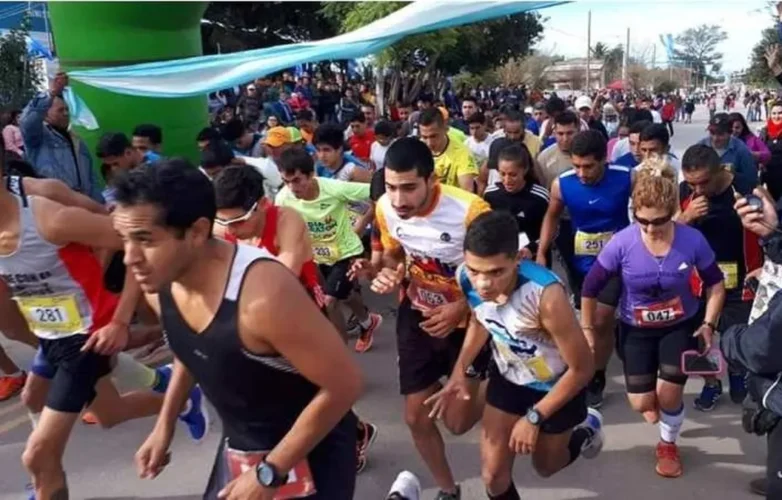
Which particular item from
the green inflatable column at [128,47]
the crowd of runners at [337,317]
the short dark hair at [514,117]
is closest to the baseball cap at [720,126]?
the crowd of runners at [337,317]

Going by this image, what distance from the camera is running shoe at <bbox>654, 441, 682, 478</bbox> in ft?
12.9

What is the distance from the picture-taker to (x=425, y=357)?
3.62 m

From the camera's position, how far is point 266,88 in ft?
63.1

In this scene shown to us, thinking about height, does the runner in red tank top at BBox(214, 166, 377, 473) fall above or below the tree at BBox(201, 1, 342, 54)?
below

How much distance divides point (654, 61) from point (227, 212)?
9732 centimetres

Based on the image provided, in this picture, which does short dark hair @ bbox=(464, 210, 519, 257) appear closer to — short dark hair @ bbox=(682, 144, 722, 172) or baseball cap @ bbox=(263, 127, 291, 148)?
short dark hair @ bbox=(682, 144, 722, 172)

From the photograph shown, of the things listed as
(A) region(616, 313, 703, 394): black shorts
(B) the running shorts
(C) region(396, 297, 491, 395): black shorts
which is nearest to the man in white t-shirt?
(A) region(616, 313, 703, 394): black shorts

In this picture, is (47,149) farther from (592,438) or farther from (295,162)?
(592,438)

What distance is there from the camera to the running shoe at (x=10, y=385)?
5152mm

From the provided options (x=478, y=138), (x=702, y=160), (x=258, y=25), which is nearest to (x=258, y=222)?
(x=702, y=160)

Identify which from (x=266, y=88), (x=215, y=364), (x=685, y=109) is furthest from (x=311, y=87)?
(x=685, y=109)

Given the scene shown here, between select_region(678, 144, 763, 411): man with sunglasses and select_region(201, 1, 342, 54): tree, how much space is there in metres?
25.5

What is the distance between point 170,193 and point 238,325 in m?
0.35

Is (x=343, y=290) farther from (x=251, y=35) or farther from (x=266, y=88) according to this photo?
(x=251, y=35)
